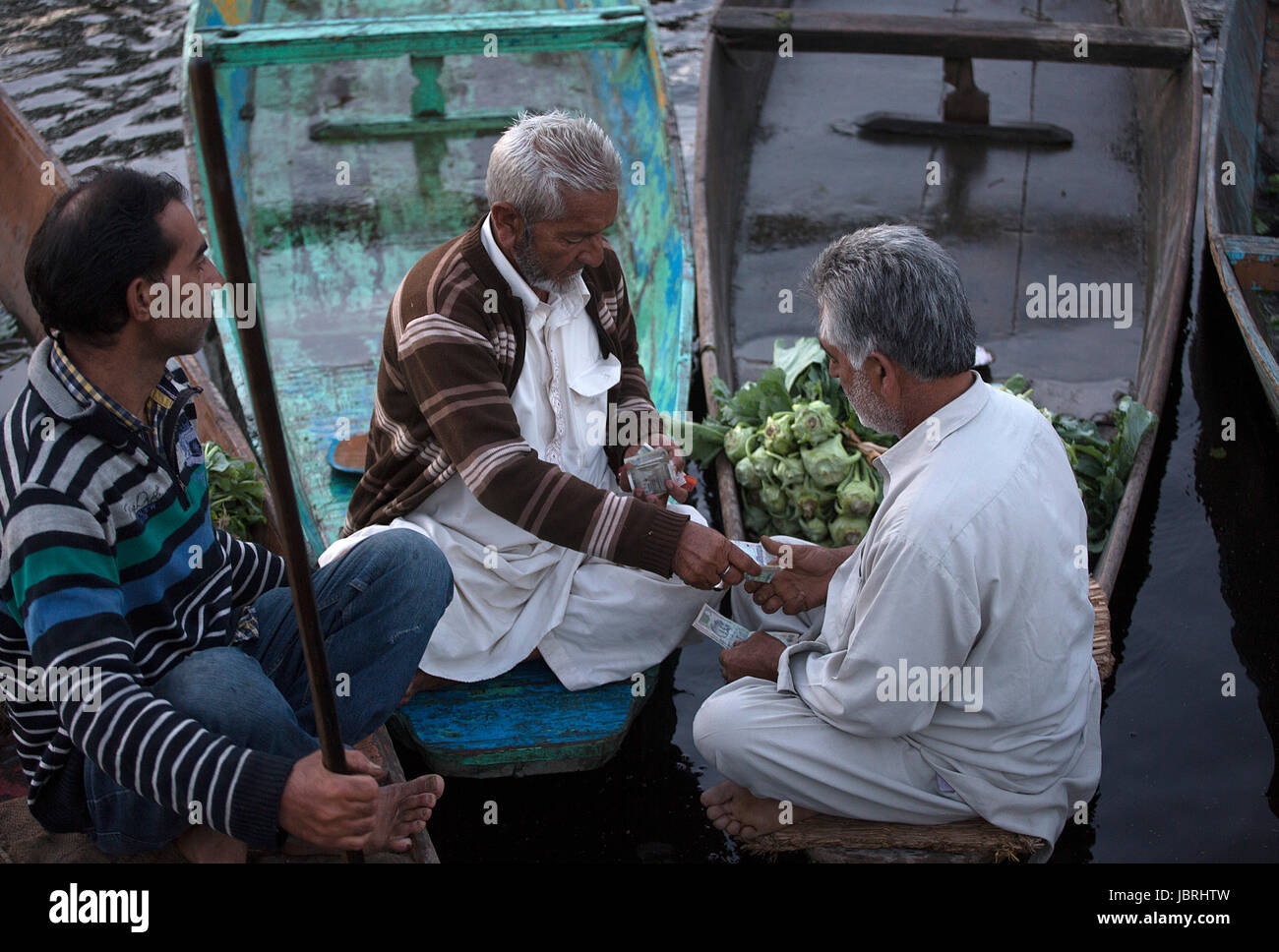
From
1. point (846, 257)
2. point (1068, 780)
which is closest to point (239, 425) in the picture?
point (846, 257)

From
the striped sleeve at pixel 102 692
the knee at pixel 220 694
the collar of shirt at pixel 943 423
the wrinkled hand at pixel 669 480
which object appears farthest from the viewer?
the wrinkled hand at pixel 669 480

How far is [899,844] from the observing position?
2607 millimetres

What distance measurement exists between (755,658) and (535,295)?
1.10 meters

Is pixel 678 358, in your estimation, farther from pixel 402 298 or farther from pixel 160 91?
pixel 160 91

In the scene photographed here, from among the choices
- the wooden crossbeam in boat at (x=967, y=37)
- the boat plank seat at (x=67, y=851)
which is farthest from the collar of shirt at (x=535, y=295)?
the wooden crossbeam in boat at (x=967, y=37)

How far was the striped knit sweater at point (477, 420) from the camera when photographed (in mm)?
2828

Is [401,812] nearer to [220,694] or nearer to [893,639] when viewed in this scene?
[220,694]

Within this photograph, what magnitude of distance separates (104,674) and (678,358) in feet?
8.22

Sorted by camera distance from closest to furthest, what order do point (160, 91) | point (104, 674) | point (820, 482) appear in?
point (104, 674), point (820, 482), point (160, 91)

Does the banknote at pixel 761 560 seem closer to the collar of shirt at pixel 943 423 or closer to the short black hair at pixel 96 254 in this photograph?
the collar of shirt at pixel 943 423

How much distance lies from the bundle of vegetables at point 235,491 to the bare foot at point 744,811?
1639 millimetres

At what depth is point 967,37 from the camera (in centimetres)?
517

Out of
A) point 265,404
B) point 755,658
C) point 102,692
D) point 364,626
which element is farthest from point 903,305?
point 102,692

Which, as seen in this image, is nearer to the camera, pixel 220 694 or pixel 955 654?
pixel 220 694
